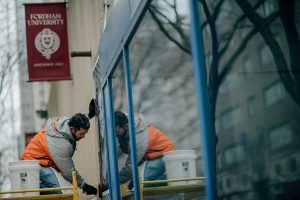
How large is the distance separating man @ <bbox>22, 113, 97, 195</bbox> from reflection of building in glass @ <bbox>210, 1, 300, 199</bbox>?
5.47 metres

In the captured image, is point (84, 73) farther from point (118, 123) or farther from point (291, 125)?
point (291, 125)

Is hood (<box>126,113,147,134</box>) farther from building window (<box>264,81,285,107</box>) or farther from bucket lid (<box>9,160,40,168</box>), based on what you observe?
bucket lid (<box>9,160,40,168</box>)

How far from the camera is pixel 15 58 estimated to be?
53.8ft

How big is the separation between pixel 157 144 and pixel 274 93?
42.9 inches

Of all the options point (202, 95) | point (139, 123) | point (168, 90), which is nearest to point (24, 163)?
point (139, 123)

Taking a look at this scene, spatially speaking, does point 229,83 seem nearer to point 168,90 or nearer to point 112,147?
point 168,90

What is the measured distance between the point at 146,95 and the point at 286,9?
108 cm

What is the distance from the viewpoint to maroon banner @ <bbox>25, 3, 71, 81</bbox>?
1111 cm

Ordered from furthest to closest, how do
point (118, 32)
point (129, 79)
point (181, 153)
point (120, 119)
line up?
point (120, 119), point (118, 32), point (129, 79), point (181, 153)

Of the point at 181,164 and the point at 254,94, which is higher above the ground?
the point at 254,94

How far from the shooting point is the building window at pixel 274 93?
2197 mm

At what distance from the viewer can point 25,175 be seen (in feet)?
23.2

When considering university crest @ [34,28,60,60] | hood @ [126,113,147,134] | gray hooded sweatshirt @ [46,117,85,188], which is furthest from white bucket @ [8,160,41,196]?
university crest @ [34,28,60,60]

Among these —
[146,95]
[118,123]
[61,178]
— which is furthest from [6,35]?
[146,95]
